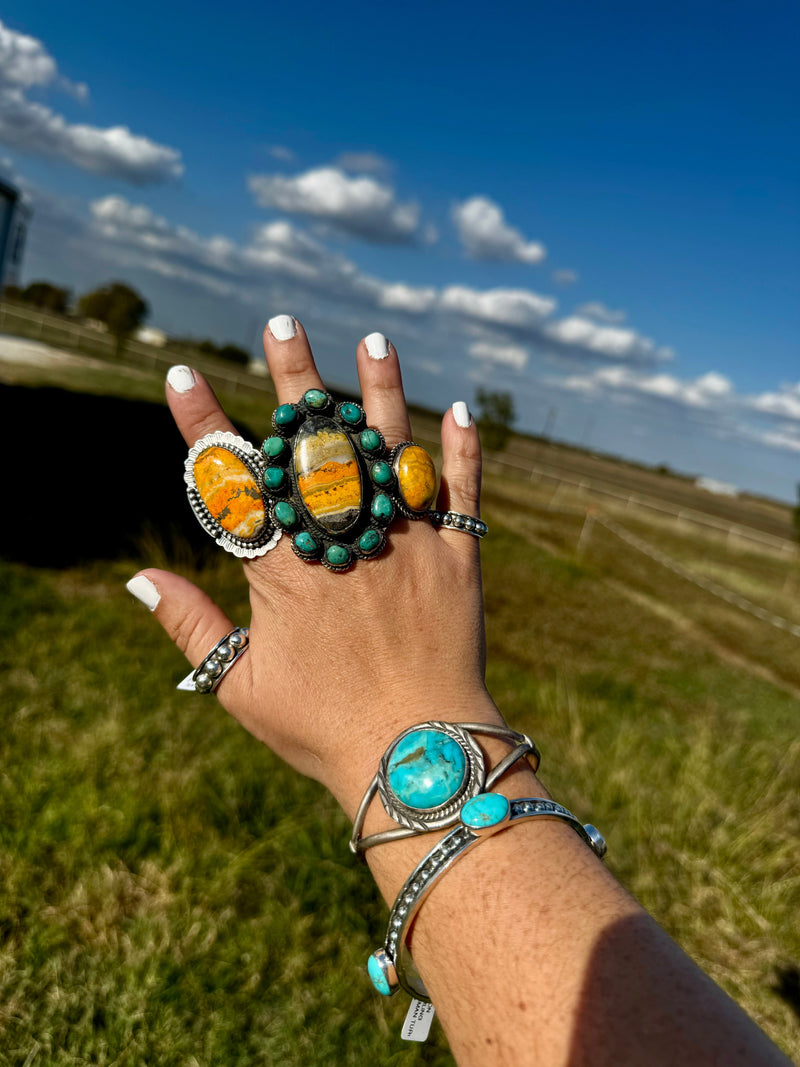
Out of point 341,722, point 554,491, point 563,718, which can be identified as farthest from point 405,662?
point 554,491

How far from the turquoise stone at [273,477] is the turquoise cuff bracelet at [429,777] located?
605 millimetres

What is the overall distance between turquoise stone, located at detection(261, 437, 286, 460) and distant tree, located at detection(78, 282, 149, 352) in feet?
79.2

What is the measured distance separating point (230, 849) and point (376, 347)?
82.5 inches

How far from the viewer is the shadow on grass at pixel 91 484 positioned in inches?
232

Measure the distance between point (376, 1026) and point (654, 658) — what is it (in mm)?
5692

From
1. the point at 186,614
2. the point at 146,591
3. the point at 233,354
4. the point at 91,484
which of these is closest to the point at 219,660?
the point at 186,614

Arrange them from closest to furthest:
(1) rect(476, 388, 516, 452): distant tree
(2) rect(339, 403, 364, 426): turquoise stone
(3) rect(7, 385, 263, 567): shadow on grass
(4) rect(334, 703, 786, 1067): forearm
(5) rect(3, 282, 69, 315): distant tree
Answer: (4) rect(334, 703, 786, 1067): forearm, (2) rect(339, 403, 364, 426): turquoise stone, (3) rect(7, 385, 263, 567): shadow on grass, (1) rect(476, 388, 516, 452): distant tree, (5) rect(3, 282, 69, 315): distant tree

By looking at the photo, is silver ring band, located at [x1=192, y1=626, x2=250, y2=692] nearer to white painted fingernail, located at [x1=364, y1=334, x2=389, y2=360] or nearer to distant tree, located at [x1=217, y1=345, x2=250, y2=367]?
white painted fingernail, located at [x1=364, y1=334, x2=389, y2=360]

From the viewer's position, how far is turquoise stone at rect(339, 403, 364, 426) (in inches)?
60.9

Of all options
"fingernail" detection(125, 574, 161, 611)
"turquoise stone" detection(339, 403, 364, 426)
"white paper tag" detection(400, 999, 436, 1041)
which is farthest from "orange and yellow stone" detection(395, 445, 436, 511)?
"white paper tag" detection(400, 999, 436, 1041)

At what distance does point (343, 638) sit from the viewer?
147 cm

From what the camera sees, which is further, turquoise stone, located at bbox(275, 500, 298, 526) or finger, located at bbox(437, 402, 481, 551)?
finger, located at bbox(437, 402, 481, 551)

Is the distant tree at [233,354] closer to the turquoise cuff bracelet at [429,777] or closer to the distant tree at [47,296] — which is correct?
the distant tree at [47,296]

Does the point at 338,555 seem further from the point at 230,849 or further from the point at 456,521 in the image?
the point at 230,849
